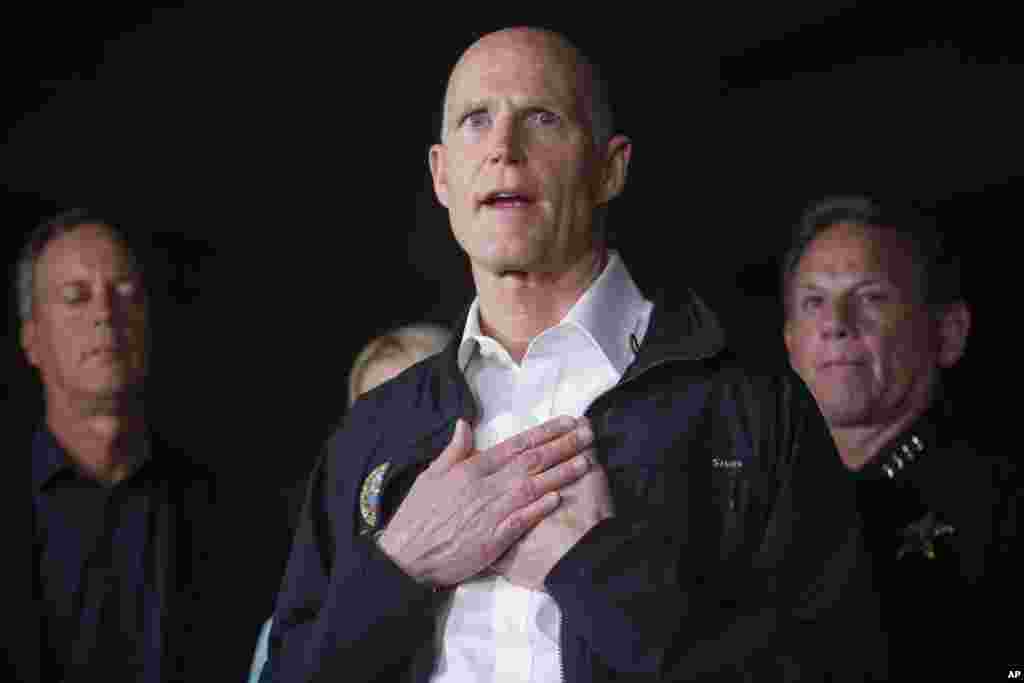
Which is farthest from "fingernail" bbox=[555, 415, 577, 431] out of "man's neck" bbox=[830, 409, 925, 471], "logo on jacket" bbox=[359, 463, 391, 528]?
"man's neck" bbox=[830, 409, 925, 471]

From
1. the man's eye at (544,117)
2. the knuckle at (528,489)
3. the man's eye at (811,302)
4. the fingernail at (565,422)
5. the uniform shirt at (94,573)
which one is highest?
the man's eye at (544,117)

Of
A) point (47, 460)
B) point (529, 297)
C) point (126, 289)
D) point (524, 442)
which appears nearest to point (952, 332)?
point (529, 297)

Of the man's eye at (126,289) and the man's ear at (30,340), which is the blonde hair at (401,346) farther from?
the man's ear at (30,340)

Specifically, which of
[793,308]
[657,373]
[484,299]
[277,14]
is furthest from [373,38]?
[657,373]

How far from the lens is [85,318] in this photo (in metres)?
2.39

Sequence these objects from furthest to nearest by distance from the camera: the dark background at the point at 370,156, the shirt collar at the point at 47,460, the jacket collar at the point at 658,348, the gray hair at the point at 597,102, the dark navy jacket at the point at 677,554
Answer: the dark background at the point at 370,156, the shirt collar at the point at 47,460, the gray hair at the point at 597,102, the jacket collar at the point at 658,348, the dark navy jacket at the point at 677,554

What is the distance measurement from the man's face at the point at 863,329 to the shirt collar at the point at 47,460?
1227 mm

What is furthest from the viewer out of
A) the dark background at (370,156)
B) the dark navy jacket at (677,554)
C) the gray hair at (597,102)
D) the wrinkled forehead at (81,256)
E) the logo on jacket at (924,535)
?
the dark background at (370,156)

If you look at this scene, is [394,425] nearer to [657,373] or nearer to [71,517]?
[657,373]

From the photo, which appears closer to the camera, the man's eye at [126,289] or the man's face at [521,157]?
the man's face at [521,157]

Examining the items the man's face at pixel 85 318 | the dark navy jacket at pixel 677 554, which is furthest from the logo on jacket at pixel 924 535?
the man's face at pixel 85 318

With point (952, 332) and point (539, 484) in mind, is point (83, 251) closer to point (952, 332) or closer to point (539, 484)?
point (539, 484)

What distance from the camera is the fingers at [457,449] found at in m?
1.57

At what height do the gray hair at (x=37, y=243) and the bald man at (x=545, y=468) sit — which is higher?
the gray hair at (x=37, y=243)
